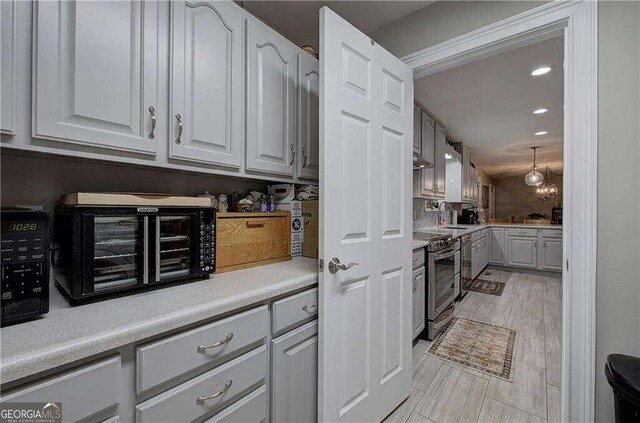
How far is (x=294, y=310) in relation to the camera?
125 cm

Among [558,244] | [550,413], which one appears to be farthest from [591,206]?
[558,244]

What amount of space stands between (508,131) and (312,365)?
4.65m

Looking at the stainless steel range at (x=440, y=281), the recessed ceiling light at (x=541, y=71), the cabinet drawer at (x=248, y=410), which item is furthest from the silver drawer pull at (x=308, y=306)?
the recessed ceiling light at (x=541, y=71)

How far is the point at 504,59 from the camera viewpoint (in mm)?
2344

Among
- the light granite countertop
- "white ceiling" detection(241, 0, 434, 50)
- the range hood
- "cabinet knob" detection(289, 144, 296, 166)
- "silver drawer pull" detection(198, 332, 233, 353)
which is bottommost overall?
"silver drawer pull" detection(198, 332, 233, 353)

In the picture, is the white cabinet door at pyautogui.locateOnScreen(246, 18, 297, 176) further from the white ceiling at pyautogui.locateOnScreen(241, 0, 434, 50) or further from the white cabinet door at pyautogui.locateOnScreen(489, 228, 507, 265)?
the white cabinet door at pyautogui.locateOnScreen(489, 228, 507, 265)

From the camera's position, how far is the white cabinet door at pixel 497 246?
572cm

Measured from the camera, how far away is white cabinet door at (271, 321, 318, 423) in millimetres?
1174

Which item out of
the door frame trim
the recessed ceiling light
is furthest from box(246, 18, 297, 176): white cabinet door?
the recessed ceiling light

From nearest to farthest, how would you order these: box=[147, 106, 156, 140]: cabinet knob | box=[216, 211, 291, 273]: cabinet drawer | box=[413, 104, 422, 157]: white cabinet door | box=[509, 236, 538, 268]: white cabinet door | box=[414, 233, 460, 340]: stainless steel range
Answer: box=[147, 106, 156, 140]: cabinet knob → box=[216, 211, 291, 273]: cabinet drawer → box=[414, 233, 460, 340]: stainless steel range → box=[413, 104, 422, 157]: white cabinet door → box=[509, 236, 538, 268]: white cabinet door

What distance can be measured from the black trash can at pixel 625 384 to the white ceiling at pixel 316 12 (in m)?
2.04

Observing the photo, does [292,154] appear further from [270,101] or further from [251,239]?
[251,239]

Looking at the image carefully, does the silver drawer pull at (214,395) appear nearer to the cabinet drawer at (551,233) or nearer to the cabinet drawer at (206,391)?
the cabinet drawer at (206,391)

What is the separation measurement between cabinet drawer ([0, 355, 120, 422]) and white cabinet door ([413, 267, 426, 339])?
2110 mm
